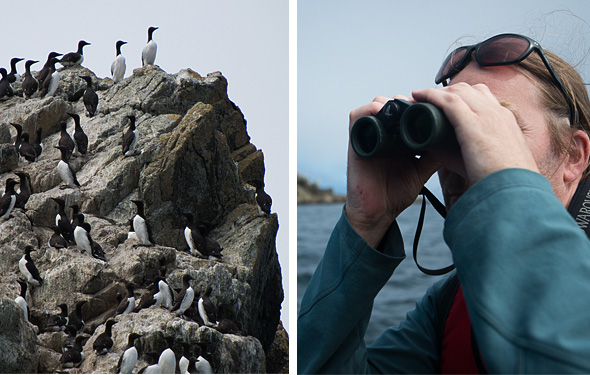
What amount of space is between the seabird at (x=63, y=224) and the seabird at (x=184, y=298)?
1558mm

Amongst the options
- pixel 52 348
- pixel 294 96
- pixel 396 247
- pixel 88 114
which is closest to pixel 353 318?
Result: pixel 396 247

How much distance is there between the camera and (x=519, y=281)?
610mm

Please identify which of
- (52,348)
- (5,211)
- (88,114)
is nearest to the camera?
(52,348)

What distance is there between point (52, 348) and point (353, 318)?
7330 millimetres

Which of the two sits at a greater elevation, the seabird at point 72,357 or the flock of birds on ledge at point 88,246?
the flock of birds on ledge at point 88,246

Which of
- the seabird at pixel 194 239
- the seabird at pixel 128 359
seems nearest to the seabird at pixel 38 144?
the seabird at pixel 194 239

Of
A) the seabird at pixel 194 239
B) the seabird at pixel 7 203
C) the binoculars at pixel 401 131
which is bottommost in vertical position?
the seabird at pixel 194 239

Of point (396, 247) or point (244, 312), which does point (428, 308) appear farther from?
point (244, 312)

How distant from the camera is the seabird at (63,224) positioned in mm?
8078

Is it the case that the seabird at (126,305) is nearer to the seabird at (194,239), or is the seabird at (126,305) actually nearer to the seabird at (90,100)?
the seabird at (194,239)

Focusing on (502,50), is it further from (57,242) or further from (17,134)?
(17,134)

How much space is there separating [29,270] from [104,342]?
6.21 feet

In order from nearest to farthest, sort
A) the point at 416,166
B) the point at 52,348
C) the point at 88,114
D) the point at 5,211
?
1. the point at 416,166
2. the point at 52,348
3. the point at 5,211
4. the point at 88,114

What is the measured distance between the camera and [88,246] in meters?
8.16
